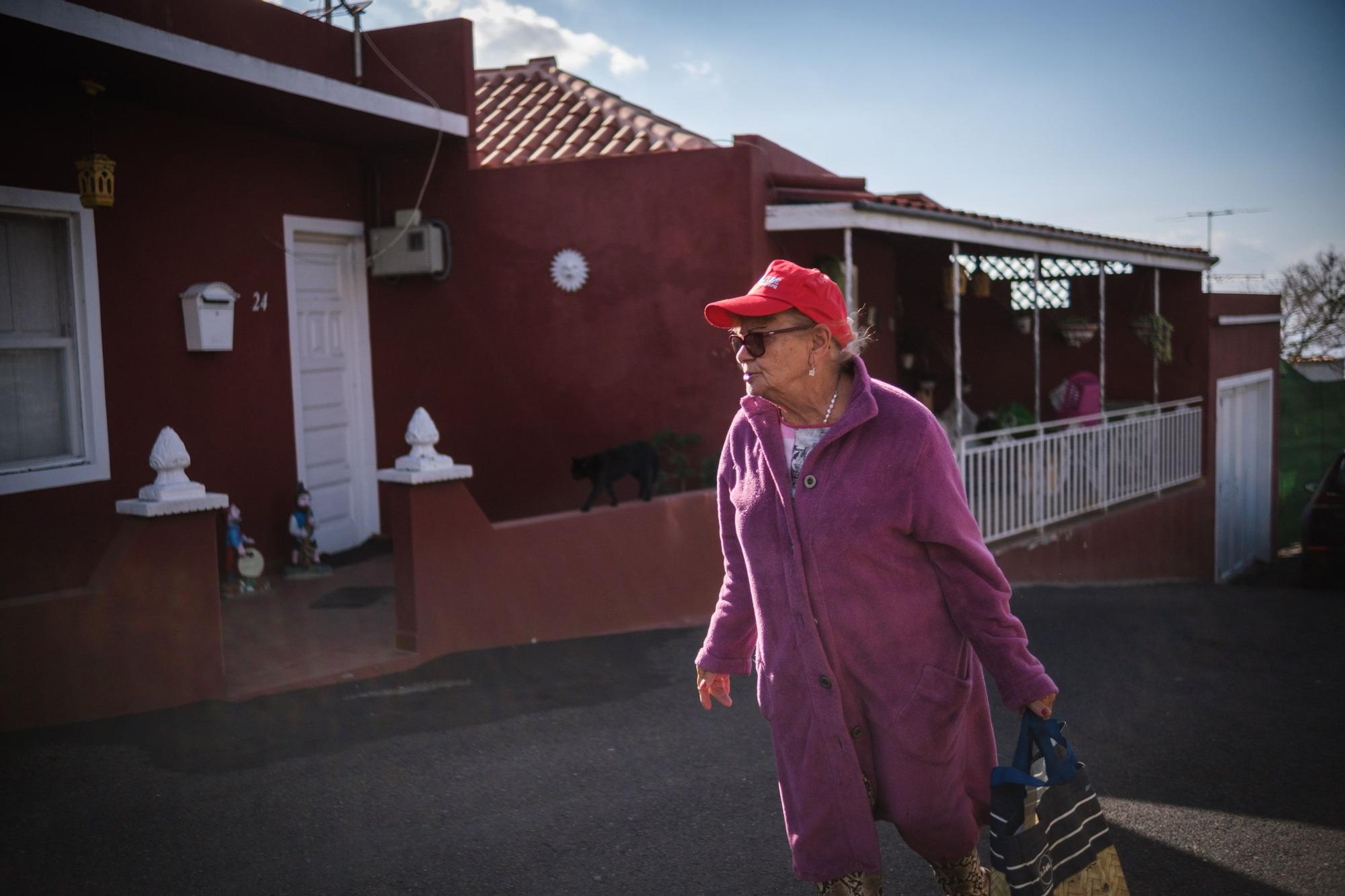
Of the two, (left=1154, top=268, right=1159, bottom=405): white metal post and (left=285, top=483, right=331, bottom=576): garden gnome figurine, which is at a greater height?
(left=1154, top=268, right=1159, bottom=405): white metal post

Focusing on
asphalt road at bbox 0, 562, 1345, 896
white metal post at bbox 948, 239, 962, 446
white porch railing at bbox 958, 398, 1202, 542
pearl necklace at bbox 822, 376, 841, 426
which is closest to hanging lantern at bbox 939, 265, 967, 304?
white metal post at bbox 948, 239, 962, 446

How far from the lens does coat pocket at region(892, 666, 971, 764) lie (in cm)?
261

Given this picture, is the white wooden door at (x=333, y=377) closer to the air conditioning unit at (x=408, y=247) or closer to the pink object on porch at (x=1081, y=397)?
the air conditioning unit at (x=408, y=247)

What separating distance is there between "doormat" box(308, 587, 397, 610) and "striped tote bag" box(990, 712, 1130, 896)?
5.22 metres

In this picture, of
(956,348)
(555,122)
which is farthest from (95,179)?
→ (956,348)

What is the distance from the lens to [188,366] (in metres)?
7.28

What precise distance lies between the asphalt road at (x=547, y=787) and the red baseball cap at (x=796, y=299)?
6.24 feet

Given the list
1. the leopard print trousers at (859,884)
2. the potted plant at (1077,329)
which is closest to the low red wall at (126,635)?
the leopard print trousers at (859,884)

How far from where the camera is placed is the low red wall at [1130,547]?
9891 millimetres

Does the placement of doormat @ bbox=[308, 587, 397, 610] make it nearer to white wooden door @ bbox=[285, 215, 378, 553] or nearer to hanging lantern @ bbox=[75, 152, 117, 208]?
white wooden door @ bbox=[285, 215, 378, 553]

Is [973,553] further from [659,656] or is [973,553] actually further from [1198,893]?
[659,656]

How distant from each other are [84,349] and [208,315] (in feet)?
2.64

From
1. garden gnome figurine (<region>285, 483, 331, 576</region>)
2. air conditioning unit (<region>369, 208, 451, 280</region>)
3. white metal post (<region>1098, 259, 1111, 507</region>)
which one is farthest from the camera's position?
white metal post (<region>1098, 259, 1111, 507</region>)

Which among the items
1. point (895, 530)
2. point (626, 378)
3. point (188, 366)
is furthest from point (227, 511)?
point (895, 530)
